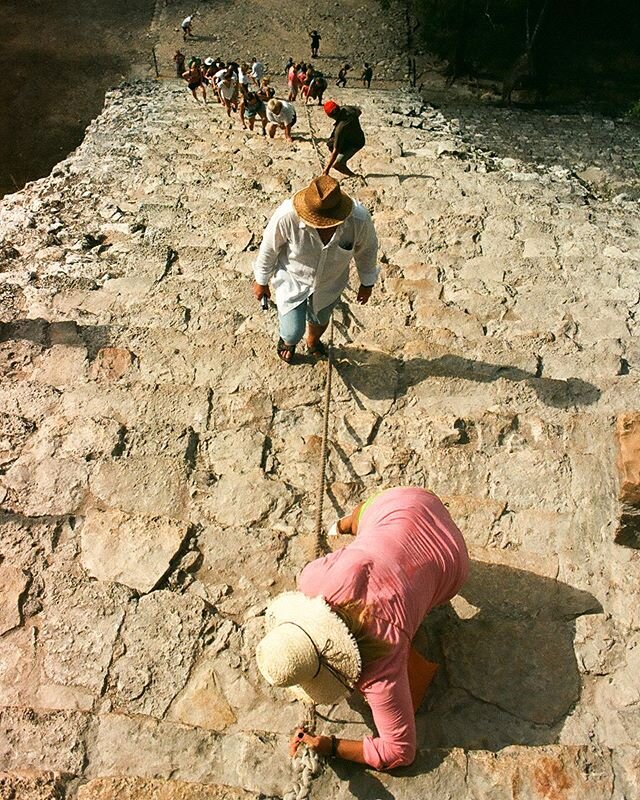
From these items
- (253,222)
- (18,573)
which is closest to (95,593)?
(18,573)

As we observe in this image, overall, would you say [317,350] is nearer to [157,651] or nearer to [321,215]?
[321,215]

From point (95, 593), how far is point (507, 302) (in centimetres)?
344

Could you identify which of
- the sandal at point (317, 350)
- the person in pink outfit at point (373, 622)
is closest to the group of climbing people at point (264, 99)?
the sandal at point (317, 350)

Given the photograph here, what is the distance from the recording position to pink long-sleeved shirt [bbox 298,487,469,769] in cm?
239

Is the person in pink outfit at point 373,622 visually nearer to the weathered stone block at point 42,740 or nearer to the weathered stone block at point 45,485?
the weathered stone block at point 42,740

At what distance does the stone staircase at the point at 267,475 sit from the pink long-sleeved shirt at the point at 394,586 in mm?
271

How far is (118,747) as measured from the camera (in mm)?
2654

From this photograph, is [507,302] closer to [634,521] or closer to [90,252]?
[634,521]

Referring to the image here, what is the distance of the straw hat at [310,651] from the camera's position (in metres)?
2.17

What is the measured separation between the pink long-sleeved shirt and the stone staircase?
0.27 m

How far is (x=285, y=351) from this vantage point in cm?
437

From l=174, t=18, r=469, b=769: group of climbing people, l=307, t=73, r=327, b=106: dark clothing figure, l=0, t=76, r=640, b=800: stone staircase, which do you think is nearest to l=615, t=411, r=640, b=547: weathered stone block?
l=0, t=76, r=640, b=800: stone staircase

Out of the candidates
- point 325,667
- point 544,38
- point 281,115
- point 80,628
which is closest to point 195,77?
point 281,115

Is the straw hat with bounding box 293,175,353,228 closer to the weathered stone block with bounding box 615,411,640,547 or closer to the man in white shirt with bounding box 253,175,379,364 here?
the man in white shirt with bounding box 253,175,379,364
